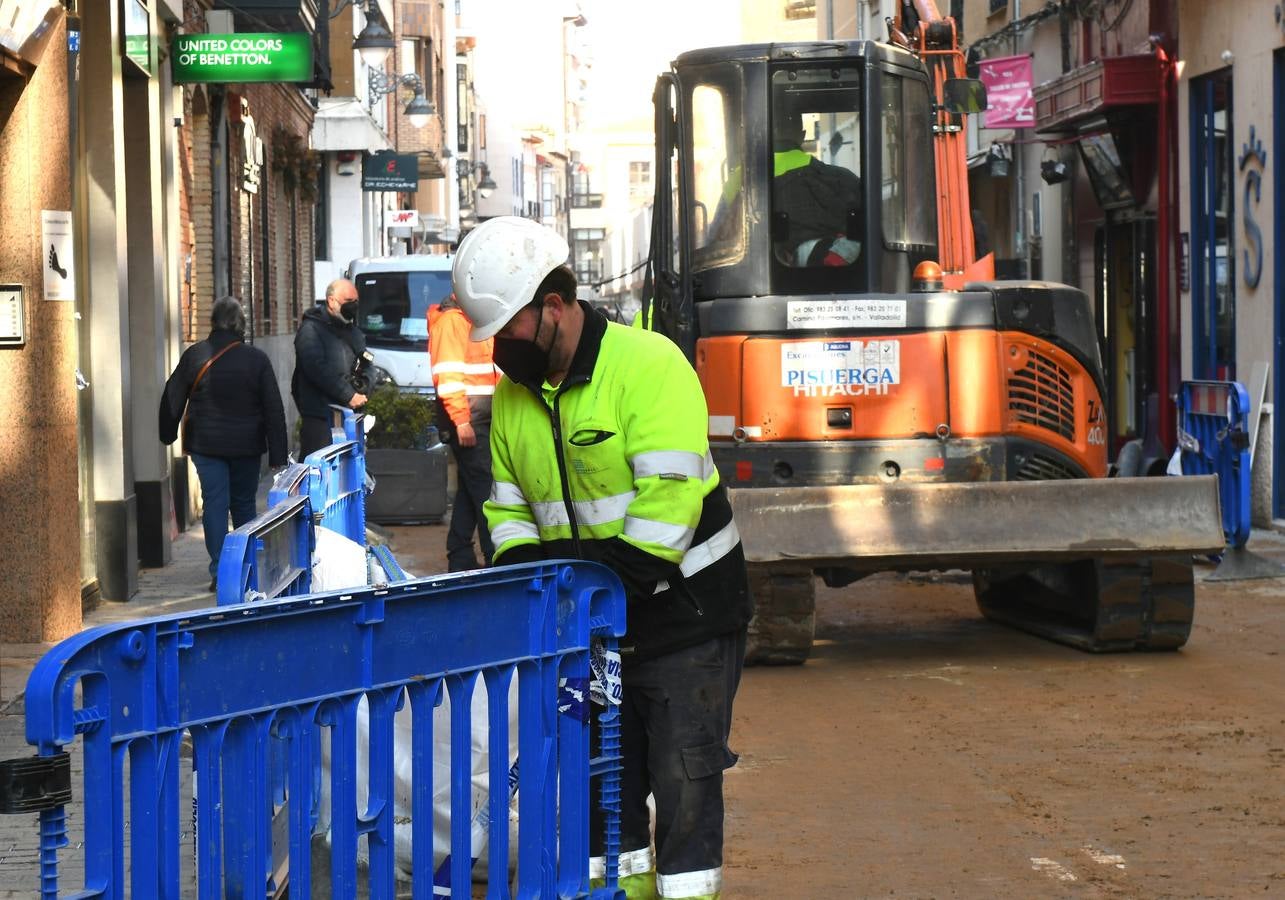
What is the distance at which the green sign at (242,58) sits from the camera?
15312mm

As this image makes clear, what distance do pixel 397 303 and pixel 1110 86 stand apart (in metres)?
9.16

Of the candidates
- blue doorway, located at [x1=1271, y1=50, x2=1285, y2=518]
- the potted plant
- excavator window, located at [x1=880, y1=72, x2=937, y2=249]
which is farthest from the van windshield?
excavator window, located at [x1=880, y1=72, x2=937, y2=249]

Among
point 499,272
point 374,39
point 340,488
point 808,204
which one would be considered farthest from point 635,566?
point 374,39

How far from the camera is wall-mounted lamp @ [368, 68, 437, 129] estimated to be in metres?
36.6

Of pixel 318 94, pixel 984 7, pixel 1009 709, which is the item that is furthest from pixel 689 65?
pixel 318 94

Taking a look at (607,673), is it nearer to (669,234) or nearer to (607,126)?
(669,234)

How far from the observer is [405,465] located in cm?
1773

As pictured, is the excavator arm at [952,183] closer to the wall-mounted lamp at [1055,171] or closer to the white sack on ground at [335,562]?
the white sack on ground at [335,562]

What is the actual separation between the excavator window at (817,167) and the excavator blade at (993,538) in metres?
1.39

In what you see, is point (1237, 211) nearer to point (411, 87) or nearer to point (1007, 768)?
point (1007, 768)

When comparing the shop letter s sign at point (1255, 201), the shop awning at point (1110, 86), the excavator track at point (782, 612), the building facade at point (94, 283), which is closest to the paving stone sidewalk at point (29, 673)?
the building facade at point (94, 283)

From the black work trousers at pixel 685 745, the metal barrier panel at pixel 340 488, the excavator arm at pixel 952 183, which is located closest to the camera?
the black work trousers at pixel 685 745

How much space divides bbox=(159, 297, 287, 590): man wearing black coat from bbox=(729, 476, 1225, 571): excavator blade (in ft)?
13.1

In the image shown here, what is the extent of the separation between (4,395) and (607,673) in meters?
6.72
